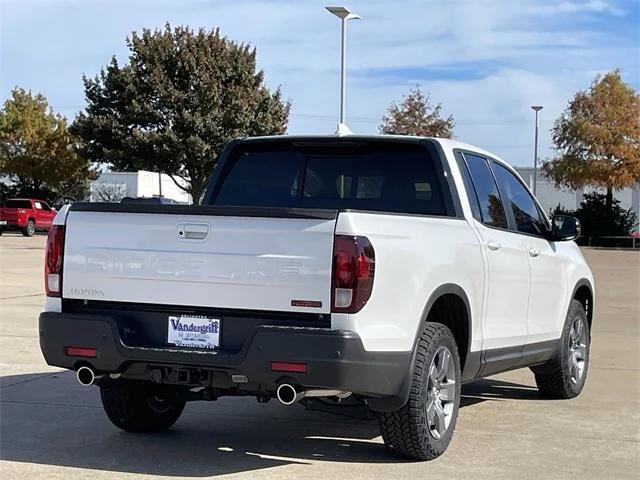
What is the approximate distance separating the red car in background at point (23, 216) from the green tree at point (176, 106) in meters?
6.09

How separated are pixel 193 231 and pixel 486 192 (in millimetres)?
2527

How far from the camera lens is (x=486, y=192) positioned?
277 inches

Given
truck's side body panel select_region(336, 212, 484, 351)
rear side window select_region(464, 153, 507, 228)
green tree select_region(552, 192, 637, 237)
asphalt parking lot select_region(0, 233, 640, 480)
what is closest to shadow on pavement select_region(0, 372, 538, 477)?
asphalt parking lot select_region(0, 233, 640, 480)

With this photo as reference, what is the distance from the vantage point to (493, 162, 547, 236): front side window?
24.5ft

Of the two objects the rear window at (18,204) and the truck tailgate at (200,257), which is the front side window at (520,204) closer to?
the truck tailgate at (200,257)

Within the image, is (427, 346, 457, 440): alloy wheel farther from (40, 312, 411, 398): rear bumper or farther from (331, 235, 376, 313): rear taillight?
(331, 235, 376, 313): rear taillight

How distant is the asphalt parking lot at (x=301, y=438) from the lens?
5.69 m

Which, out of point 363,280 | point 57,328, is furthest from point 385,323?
point 57,328

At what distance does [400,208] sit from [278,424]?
182 centimetres

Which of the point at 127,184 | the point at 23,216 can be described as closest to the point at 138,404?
the point at 23,216

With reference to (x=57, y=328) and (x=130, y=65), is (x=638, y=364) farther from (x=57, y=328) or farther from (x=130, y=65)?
(x=130, y=65)

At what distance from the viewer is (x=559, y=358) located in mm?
7898

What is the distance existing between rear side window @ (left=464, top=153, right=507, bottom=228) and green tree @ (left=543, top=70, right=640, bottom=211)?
4429cm

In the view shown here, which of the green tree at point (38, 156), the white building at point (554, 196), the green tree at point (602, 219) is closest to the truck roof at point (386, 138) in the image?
the green tree at point (602, 219)
